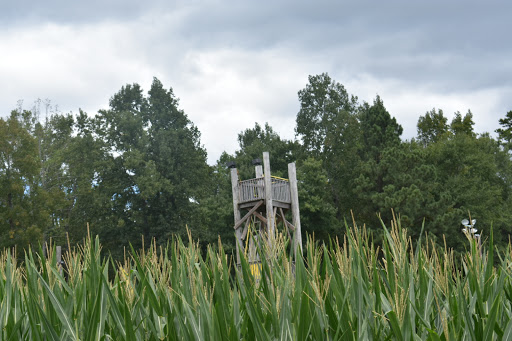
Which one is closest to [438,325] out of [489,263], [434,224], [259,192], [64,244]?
[489,263]

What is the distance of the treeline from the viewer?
28062 millimetres

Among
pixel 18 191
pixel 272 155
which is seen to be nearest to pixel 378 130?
pixel 272 155

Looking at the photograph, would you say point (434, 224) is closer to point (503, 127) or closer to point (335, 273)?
point (503, 127)

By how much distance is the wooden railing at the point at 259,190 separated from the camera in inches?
669

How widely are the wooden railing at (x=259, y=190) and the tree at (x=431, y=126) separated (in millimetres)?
23956

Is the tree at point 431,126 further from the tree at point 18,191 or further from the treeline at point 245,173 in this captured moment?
the tree at point 18,191

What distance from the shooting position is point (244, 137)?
3641cm

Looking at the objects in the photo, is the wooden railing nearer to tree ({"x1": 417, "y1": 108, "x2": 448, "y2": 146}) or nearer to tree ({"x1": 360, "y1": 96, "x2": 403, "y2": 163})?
tree ({"x1": 360, "y1": 96, "x2": 403, "y2": 163})

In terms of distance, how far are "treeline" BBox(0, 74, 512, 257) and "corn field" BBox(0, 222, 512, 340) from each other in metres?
24.3

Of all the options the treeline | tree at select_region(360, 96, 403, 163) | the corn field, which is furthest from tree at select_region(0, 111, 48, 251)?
the corn field

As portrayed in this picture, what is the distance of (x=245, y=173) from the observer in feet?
101

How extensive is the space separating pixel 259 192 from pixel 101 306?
1442cm

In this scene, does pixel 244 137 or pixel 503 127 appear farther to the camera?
pixel 244 137

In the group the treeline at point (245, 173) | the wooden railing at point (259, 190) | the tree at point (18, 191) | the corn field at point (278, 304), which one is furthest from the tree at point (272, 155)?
the corn field at point (278, 304)
